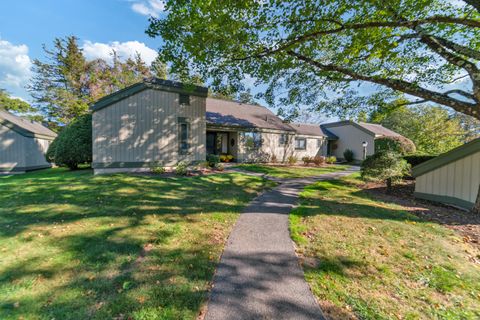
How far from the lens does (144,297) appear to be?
8.17 ft

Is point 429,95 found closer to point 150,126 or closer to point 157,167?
point 157,167

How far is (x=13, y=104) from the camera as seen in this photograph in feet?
86.2

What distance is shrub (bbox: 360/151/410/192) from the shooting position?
27.7 feet

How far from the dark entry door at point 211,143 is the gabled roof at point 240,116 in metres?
1.70

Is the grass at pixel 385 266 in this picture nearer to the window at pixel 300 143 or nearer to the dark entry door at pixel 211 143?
the dark entry door at pixel 211 143

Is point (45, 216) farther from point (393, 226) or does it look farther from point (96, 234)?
point (393, 226)

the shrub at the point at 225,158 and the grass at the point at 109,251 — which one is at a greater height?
the shrub at the point at 225,158

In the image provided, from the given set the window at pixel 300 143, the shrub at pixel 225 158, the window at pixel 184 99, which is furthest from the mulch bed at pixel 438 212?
the window at pixel 300 143

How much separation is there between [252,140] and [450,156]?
487 inches

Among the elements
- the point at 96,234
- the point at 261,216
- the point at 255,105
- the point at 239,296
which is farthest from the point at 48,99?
the point at 239,296

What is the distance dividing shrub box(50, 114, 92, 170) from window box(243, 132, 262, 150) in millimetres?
10876

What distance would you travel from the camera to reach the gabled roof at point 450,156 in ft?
20.7

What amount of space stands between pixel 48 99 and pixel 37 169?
12927mm

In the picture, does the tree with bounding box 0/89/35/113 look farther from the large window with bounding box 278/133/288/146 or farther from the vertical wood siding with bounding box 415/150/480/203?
the vertical wood siding with bounding box 415/150/480/203
